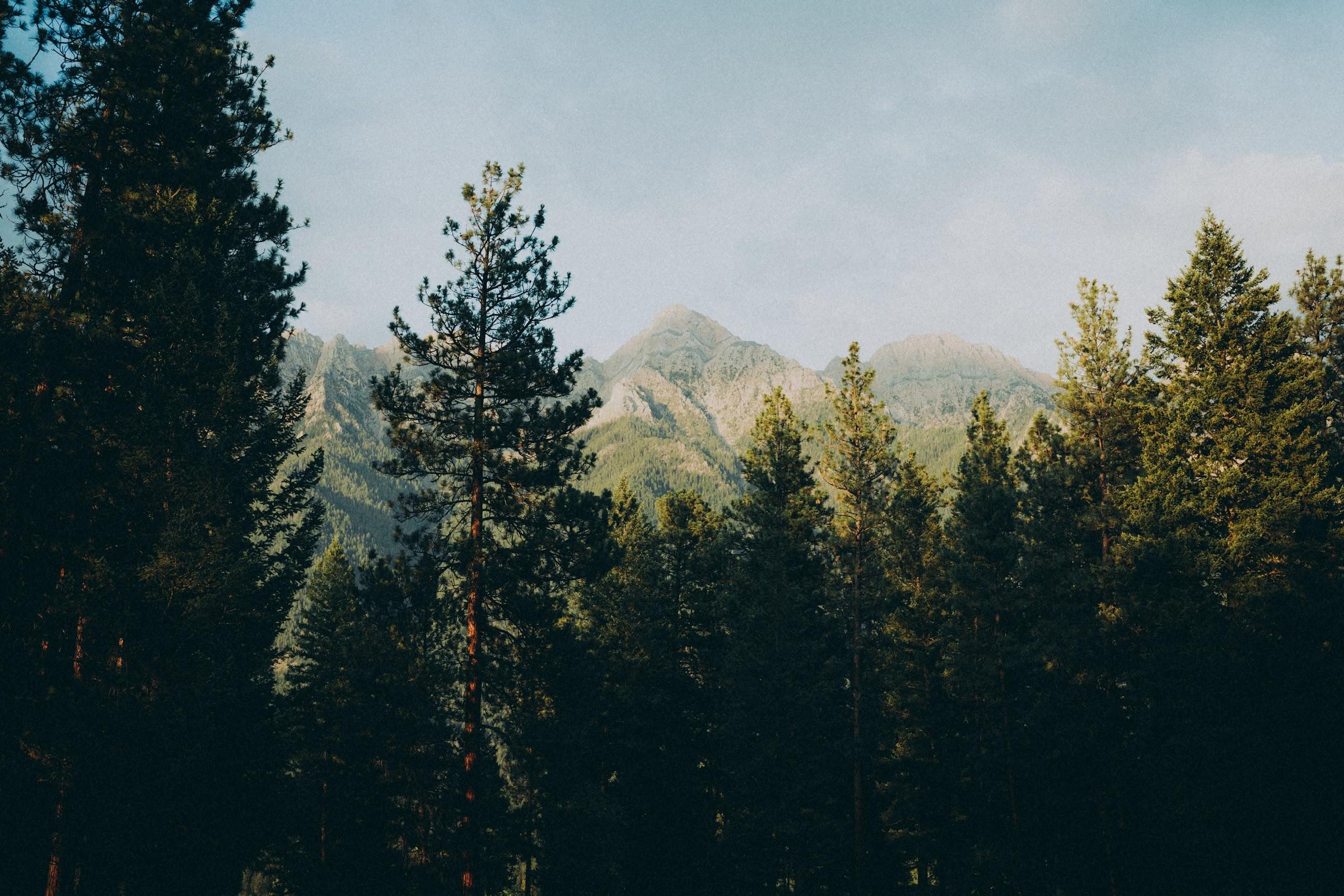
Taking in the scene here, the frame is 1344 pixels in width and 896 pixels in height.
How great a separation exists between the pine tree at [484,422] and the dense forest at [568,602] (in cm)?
9

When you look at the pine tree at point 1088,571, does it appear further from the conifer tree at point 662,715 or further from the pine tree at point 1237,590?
the conifer tree at point 662,715

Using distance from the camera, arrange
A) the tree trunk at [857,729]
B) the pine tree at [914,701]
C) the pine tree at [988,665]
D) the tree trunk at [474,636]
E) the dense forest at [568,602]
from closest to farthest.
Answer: the dense forest at [568,602] → the tree trunk at [474,636] → the tree trunk at [857,729] → the pine tree at [988,665] → the pine tree at [914,701]

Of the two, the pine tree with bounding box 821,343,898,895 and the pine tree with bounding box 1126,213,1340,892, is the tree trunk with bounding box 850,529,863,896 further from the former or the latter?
the pine tree with bounding box 1126,213,1340,892

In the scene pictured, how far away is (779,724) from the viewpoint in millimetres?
21062

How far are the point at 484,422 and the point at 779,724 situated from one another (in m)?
13.4

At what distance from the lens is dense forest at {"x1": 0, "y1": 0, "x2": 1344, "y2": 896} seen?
1032 centimetres

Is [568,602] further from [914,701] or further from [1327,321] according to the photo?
[1327,321]

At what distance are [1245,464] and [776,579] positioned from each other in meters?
14.6

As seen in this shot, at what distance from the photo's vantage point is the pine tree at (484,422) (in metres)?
14.8

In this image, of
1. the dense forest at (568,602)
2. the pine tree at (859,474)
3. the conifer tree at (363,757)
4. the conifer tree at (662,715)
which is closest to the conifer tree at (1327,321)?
the dense forest at (568,602)

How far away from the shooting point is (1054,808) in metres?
22.2

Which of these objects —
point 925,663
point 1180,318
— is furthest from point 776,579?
point 1180,318

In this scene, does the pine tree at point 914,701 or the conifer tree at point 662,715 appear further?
the pine tree at point 914,701

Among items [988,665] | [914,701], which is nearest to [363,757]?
[914,701]
